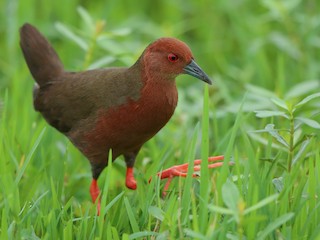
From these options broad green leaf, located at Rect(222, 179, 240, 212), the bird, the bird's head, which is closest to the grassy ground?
broad green leaf, located at Rect(222, 179, 240, 212)

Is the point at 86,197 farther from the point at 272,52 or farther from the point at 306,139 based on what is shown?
the point at 272,52

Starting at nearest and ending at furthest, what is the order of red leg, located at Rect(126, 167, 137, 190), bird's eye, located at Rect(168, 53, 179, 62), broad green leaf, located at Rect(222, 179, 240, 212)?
1. broad green leaf, located at Rect(222, 179, 240, 212)
2. bird's eye, located at Rect(168, 53, 179, 62)
3. red leg, located at Rect(126, 167, 137, 190)

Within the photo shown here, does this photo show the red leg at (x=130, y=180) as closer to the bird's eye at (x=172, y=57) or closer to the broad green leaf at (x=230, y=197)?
the bird's eye at (x=172, y=57)

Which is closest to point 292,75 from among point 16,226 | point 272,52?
point 272,52

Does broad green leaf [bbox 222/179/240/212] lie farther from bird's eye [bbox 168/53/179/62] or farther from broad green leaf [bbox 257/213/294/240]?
bird's eye [bbox 168/53/179/62]

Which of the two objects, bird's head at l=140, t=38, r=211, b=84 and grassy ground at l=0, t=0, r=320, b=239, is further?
bird's head at l=140, t=38, r=211, b=84

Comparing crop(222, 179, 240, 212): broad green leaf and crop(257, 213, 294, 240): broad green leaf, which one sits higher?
crop(222, 179, 240, 212): broad green leaf

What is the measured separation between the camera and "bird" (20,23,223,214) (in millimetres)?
4223

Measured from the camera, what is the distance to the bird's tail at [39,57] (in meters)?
5.07

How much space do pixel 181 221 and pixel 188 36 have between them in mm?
4462

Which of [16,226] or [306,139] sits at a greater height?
[306,139]

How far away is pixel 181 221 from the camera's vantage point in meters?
3.58

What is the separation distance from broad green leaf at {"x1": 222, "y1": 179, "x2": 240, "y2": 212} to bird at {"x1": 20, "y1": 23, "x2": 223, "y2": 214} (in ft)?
3.26

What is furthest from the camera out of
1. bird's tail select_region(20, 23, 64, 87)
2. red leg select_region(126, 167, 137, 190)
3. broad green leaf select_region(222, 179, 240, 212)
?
bird's tail select_region(20, 23, 64, 87)
